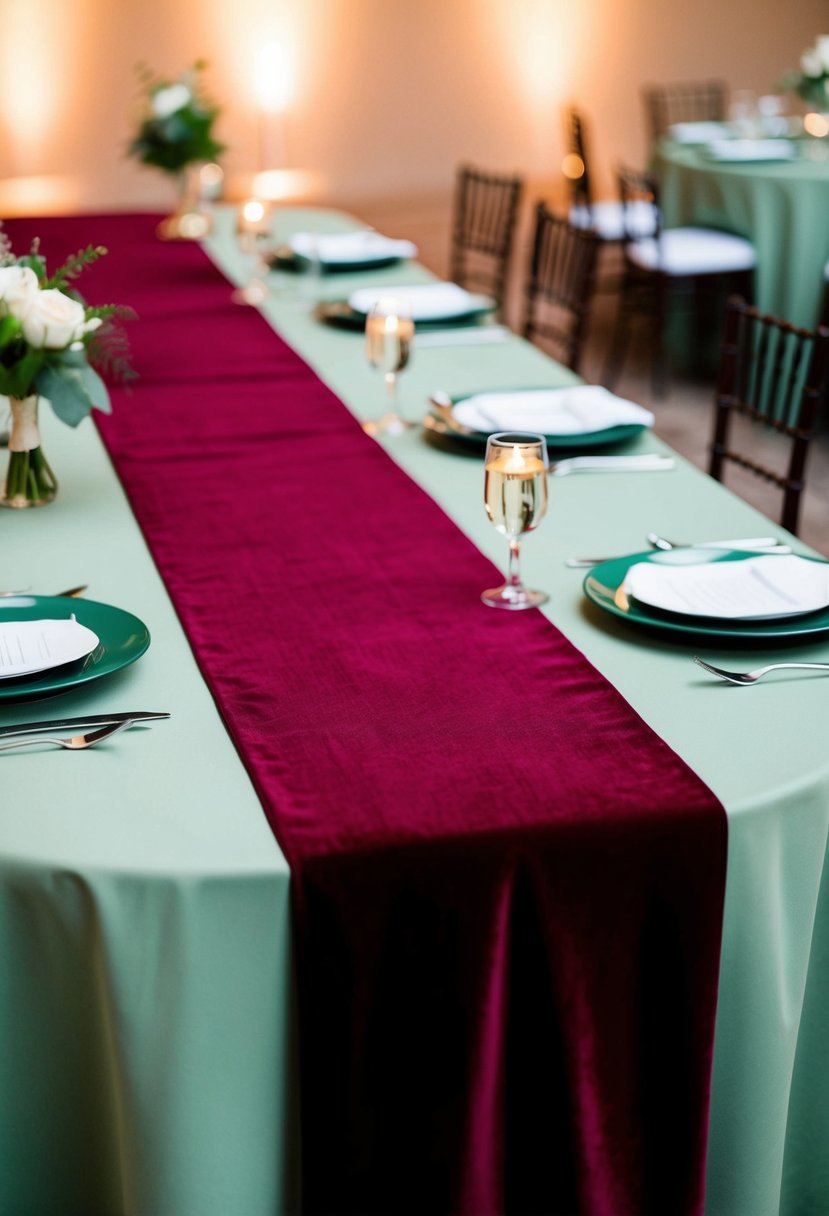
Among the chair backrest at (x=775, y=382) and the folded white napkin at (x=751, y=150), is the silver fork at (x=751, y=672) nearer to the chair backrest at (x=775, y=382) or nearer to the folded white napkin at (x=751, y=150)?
the chair backrest at (x=775, y=382)

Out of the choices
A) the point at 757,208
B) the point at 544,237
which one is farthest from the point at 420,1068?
the point at 757,208

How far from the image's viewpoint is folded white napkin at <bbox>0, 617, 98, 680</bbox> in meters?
1.37

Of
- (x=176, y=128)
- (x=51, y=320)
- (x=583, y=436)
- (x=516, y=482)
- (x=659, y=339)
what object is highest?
(x=176, y=128)

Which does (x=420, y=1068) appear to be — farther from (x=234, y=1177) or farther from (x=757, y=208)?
(x=757, y=208)

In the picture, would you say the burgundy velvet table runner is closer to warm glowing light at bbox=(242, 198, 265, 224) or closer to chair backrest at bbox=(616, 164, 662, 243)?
warm glowing light at bbox=(242, 198, 265, 224)

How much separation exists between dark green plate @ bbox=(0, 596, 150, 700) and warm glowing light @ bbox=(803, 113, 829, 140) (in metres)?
5.23

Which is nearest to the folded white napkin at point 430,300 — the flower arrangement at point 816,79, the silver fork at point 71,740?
the silver fork at point 71,740

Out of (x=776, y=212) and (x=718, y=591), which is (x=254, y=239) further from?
(x=776, y=212)

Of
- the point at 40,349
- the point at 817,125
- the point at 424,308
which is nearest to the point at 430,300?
the point at 424,308

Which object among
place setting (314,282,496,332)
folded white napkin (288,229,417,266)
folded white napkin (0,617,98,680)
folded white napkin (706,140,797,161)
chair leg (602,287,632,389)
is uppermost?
folded white napkin (706,140,797,161)

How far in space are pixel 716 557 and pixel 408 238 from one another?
22.5 feet

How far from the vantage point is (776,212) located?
5.28 meters

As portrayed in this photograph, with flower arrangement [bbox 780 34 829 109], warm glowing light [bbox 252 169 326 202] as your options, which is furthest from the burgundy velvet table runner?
warm glowing light [bbox 252 169 326 202]

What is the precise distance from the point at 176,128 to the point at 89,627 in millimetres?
2608
